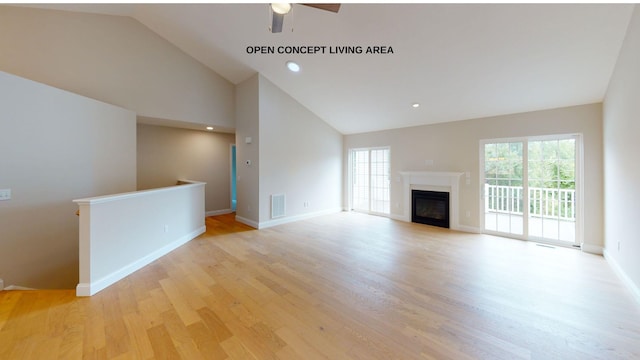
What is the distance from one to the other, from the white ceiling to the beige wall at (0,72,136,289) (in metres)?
1.84

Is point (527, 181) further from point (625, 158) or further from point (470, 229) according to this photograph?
point (625, 158)

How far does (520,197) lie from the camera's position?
4.36 m

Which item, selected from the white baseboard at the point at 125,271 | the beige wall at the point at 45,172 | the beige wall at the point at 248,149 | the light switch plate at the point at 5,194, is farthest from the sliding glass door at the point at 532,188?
the light switch plate at the point at 5,194

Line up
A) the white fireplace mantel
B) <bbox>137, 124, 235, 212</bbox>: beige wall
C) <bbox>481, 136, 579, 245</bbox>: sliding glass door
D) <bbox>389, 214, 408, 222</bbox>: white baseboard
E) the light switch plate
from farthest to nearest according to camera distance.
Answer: <bbox>389, 214, 408, 222</bbox>: white baseboard, <bbox>137, 124, 235, 212</bbox>: beige wall, the white fireplace mantel, <bbox>481, 136, 579, 245</bbox>: sliding glass door, the light switch plate

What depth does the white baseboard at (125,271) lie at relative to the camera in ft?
7.96

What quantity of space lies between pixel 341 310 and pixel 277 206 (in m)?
3.46

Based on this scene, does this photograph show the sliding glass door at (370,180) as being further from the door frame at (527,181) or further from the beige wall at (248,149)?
the beige wall at (248,149)

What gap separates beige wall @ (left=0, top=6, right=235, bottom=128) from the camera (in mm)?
3527

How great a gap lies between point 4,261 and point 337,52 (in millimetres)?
5151

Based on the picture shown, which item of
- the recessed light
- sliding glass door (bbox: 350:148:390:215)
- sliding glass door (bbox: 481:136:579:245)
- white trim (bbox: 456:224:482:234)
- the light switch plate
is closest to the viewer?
the light switch plate

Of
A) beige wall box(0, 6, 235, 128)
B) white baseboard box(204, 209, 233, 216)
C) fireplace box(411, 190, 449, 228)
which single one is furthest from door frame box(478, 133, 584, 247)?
white baseboard box(204, 209, 233, 216)

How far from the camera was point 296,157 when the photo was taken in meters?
5.77

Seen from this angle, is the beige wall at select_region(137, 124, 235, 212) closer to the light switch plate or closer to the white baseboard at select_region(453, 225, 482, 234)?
the light switch plate

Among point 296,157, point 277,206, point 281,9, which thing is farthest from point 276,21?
point 277,206
